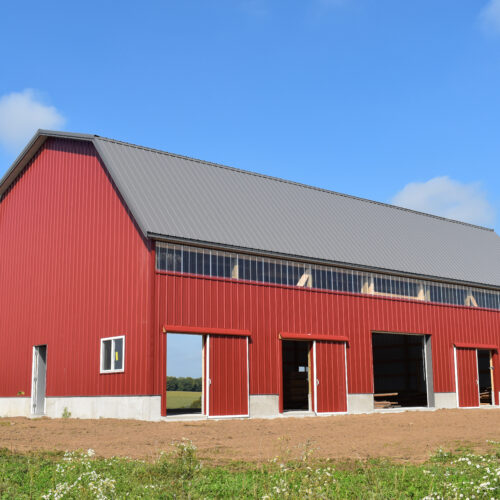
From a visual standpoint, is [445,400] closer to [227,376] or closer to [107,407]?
[227,376]

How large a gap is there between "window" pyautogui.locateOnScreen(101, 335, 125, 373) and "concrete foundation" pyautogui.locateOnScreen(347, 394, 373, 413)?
10570 millimetres

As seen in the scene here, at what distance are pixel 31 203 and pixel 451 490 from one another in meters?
29.6

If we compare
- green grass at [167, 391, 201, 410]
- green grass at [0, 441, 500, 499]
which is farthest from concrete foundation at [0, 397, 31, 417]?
green grass at [0, 441, 500, 499]

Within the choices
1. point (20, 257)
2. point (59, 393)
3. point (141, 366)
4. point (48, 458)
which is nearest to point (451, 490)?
point (48, 458)

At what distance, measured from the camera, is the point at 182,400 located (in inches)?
1264

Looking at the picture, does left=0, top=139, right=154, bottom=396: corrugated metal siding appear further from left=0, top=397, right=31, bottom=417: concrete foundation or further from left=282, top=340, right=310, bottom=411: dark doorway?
left=282, top=340, right=310, bottom=411: dark doorway

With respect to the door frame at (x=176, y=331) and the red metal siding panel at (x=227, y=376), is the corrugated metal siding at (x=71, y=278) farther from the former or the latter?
the red metal siding panel at (x=227, y=376)

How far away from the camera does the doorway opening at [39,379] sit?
31.8 metres

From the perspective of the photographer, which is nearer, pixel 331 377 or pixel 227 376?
pixel 227 376

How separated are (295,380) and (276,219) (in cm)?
906

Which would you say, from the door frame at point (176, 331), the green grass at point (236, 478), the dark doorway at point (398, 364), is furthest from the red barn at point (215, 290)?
the green grass at point (236, 478)

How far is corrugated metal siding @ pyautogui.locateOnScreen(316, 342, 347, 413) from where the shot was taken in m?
29.0

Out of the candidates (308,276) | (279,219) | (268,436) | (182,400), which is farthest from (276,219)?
(268,436)

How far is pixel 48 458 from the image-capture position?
15.0 m
